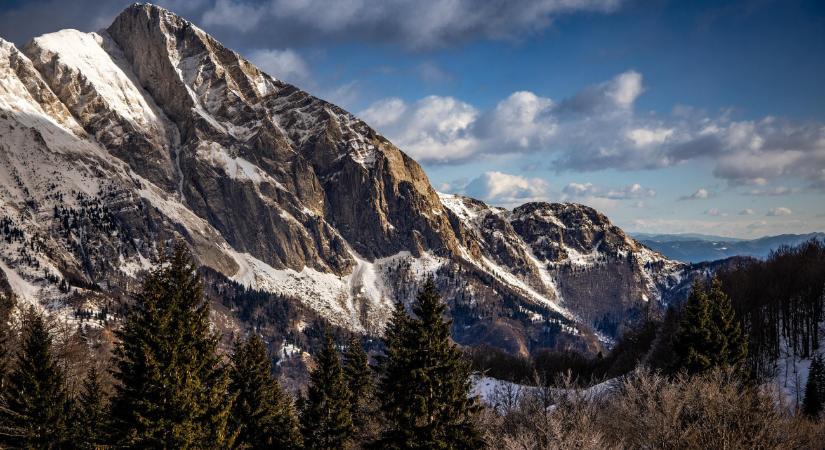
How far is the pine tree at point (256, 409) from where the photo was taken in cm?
4169

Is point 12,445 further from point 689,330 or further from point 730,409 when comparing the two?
point 689,330

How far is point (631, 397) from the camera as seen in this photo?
154 feet

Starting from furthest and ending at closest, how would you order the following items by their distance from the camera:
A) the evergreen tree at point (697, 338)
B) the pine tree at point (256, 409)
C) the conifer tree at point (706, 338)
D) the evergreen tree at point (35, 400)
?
the conifer tree at point (706, 338), the evergreen tree at point (697, 338), the pine tree at point (256, 409), the evergreen tree at point (35, 400)

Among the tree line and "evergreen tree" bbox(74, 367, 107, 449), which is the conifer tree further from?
"evergreen tree" bbox(74, 367, 107, 449)

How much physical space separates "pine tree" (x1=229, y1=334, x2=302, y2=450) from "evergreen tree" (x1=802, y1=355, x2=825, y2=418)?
50.7m

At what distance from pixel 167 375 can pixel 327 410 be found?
20257mm

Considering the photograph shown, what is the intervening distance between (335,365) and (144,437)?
2065 centimetres

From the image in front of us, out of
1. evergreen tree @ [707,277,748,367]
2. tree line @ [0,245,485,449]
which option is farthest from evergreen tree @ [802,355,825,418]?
tree line @ [0,245,485,449]

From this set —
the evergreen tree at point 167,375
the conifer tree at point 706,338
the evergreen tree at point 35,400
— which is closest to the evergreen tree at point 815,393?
the conifer tree at point 706,338

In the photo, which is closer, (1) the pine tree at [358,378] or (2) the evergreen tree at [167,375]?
(2) the evergreen tree at [167,375]

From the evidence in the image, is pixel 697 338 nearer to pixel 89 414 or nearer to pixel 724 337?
pixel 724 337

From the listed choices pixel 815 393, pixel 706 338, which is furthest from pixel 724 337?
pixel 815 393

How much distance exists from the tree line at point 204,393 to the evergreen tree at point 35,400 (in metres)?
0.07

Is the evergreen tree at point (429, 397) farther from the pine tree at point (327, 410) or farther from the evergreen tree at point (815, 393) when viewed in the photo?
the evergreen tree at point (815, 393)
